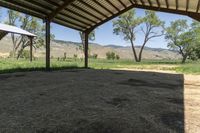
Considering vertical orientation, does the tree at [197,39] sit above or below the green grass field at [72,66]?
above

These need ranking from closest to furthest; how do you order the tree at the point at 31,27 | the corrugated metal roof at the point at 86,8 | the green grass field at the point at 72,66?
1. the corrugated metal roof at the point at 86,8
2. the green grass field at the point at 72,66
3. the tree at the point at 31,27

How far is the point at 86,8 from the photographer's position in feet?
63.9

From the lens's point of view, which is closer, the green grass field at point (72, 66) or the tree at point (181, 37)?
the green grass field at point (72, 66)

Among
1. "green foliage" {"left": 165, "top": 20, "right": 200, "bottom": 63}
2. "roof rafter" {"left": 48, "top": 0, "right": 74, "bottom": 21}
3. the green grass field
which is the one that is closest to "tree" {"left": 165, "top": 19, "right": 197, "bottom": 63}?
"green foliage" {"left": 165, "top": 20, "right": 200, "bottom": 63}

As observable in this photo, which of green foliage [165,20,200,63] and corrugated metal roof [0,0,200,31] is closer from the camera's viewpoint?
corrugated metal roof [0,0,200,31]

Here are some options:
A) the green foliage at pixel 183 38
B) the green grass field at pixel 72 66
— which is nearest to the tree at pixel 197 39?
the green foliage at pixel 183 38

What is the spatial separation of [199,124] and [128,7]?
56.6 feet

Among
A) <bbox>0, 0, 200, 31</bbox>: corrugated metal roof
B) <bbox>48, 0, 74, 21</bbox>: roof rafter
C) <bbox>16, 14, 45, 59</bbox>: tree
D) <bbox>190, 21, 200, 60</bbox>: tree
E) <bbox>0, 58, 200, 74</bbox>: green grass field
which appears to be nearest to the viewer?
<bbox>0, 0, 200, 31</bbox>: corrugated metal roof

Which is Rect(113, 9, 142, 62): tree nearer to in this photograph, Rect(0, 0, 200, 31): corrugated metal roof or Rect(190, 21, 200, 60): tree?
Rect(190, 21, 200, 60): tree

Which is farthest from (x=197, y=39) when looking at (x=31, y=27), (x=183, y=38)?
(x=31, y=27)

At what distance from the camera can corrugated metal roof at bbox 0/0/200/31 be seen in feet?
53.7

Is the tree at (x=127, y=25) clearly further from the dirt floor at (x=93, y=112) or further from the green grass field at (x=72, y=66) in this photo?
the dirt floor at (x=93, y=112)

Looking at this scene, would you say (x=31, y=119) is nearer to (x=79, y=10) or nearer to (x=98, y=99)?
(x=98, y=99)

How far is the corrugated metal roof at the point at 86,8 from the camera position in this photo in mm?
16378
